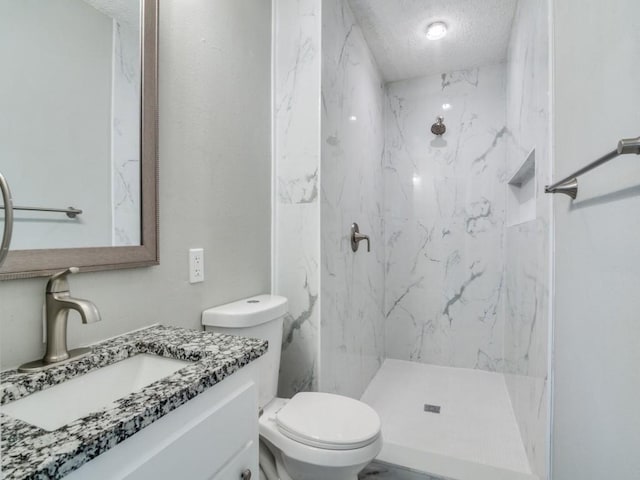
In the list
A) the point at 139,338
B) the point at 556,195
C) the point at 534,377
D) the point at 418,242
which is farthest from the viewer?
the point at 418,242

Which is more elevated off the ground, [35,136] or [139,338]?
[35,136]

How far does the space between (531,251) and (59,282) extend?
185cm

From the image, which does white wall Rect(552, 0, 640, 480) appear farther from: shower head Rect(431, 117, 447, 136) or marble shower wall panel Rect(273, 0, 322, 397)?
shower head Rect(431, 117, 447, 136)

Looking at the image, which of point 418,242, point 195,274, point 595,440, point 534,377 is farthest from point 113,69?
point 418,242

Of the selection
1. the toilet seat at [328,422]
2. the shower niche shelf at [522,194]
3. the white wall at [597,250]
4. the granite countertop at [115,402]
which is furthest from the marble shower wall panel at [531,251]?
the granite countertop at [115,402]

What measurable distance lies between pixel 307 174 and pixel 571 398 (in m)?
1.32

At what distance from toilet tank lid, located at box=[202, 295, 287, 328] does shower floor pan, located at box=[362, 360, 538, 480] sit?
97 centimetres

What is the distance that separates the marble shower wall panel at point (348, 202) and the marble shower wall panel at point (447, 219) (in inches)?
10.4

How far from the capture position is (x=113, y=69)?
36.9 inches

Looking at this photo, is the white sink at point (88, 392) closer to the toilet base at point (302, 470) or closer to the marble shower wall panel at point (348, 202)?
the toilet base at point (302, 470)

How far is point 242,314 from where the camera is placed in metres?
1.23

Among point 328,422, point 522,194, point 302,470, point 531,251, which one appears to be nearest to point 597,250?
point 531,251

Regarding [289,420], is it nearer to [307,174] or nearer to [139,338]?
[139,338]

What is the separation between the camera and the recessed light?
2.16 meters
